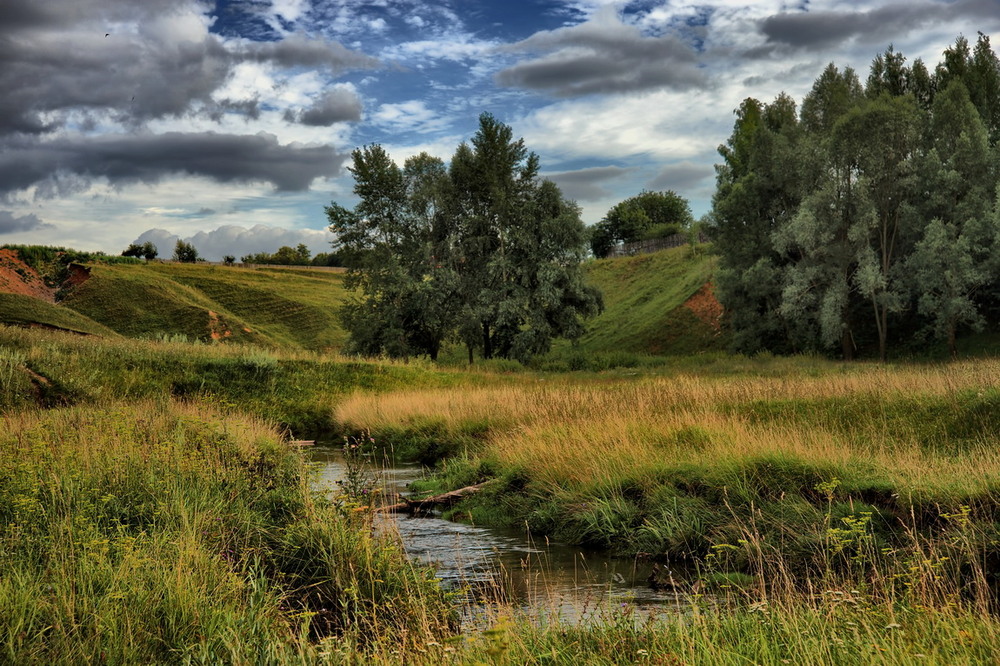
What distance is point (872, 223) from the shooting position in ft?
125

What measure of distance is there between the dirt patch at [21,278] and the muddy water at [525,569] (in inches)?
2482

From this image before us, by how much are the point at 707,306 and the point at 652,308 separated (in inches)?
253

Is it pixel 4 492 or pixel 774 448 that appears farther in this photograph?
pixel 774 448

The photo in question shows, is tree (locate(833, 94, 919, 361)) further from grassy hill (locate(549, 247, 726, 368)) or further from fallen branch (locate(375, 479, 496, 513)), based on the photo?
fallen branch (locate(375, 479, 496, 513))

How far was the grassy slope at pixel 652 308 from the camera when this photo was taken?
177 ft

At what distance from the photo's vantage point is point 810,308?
40.9 m

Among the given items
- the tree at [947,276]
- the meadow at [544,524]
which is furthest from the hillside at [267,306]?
the meadow at [544,524]

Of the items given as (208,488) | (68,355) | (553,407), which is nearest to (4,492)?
(208,488)

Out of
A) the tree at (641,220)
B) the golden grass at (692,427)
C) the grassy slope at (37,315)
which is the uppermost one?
the tree at (641,220)

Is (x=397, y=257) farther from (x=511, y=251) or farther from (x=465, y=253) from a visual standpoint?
(x=511, y=251)

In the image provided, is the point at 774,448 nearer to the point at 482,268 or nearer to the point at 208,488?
the point at 208,488

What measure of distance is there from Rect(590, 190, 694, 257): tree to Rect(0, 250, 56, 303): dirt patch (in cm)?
6249

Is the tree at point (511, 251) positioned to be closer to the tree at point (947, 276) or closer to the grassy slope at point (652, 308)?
the grassy slope at point (652, 308)

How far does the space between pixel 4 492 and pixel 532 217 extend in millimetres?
37109
